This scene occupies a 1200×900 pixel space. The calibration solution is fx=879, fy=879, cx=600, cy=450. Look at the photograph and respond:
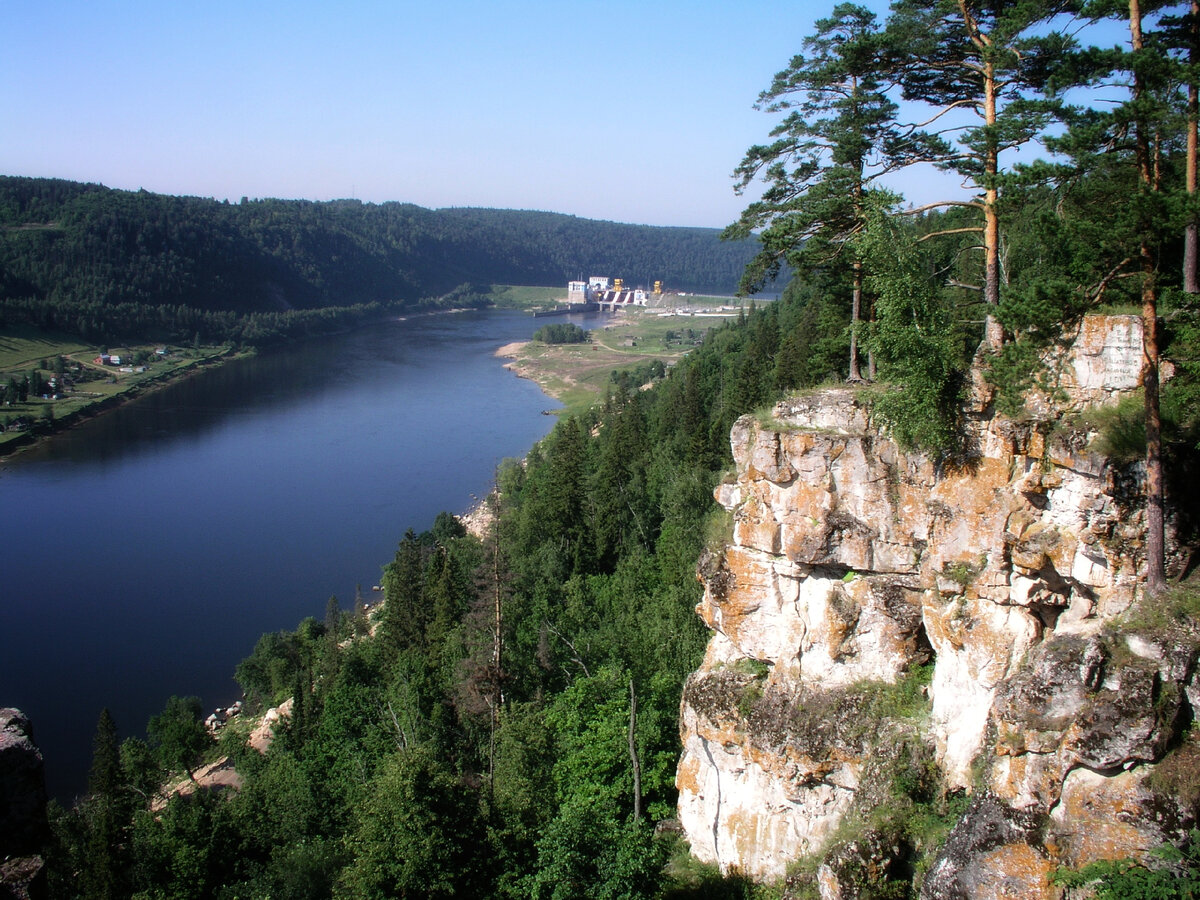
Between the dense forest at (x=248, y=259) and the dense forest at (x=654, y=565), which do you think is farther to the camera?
the dense forest at (x=248, y=259)

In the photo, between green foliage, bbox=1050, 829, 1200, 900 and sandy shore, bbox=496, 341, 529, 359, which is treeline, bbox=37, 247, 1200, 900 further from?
sandy shore, bbox=496, 341, 529, 359

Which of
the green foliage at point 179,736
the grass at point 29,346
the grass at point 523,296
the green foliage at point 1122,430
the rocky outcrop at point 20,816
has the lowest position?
the green foliage at point 179,736

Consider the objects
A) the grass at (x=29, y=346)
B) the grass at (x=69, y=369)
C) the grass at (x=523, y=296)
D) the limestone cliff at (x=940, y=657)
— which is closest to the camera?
the limestone cliff at (x=940, y=657)

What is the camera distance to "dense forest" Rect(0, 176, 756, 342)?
9300cm

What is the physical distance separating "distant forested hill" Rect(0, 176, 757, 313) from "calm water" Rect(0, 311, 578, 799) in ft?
94.5

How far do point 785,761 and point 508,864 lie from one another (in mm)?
3610

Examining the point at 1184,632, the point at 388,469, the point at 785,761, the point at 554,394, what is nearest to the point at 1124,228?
Answer: the point at 1184,632

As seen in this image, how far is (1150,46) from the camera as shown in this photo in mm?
7902

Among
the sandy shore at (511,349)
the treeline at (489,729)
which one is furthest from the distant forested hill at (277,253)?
the treeline at (489,729)

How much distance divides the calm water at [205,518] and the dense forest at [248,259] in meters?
27.1

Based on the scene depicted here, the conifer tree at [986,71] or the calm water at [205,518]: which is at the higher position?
the conifer tree at [986,71]

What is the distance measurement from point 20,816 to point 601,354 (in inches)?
3247

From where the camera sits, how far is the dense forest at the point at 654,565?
26.5 ft

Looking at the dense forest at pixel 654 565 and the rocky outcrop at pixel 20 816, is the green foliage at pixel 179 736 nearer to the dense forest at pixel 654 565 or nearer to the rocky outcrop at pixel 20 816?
the dense forest at pixel 654 565
